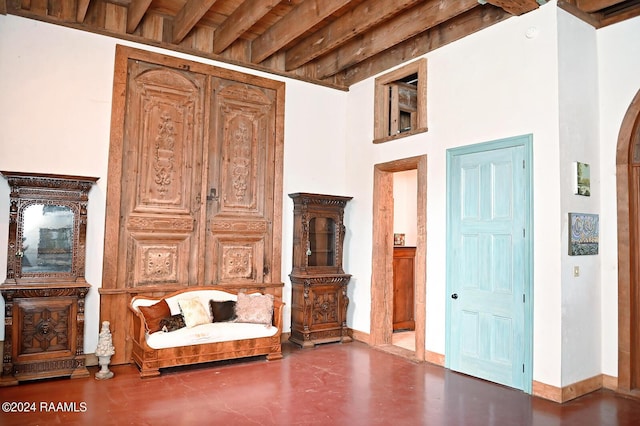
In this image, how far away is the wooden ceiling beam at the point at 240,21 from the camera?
16.0 ft

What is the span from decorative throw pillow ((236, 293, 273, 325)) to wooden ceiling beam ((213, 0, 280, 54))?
3065 millimetres

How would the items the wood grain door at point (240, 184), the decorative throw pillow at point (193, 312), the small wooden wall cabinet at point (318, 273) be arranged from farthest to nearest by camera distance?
the small wooden wall cabinet at point (318, 273) < the wood grain door at point (240, 184) < the decorative throw pillow at point (193, 312)

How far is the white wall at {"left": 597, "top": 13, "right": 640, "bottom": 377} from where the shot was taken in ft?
14.9

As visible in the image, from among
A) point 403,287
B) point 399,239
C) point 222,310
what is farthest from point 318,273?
point 399,239

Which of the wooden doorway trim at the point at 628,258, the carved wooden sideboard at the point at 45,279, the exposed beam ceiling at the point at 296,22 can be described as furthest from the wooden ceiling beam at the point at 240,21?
the wooden doorway trim at the point at 628,258

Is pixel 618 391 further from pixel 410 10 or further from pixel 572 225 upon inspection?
pixel 410 10

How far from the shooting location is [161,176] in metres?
5.50

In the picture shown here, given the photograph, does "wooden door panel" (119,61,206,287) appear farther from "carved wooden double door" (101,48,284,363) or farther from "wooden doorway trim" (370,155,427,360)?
"wooden doorway trim" (370,155,427,360)

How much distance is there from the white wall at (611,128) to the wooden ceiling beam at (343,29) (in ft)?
6.69

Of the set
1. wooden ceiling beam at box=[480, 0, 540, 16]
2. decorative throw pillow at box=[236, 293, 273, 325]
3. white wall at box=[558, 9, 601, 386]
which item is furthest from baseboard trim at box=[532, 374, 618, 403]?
wooden ceiling beam at box=[480, 0, 540, 16]

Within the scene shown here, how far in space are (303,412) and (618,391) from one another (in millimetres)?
3037

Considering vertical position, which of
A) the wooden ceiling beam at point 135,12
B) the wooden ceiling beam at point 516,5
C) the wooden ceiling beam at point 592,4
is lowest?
the wooden ceiling beam at point 516,5

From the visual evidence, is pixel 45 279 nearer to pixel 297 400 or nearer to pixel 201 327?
pixel 201 327

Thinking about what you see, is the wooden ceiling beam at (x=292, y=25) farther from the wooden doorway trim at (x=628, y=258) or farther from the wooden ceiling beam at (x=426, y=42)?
the wooden doorway trim at (x=628, y=258)
